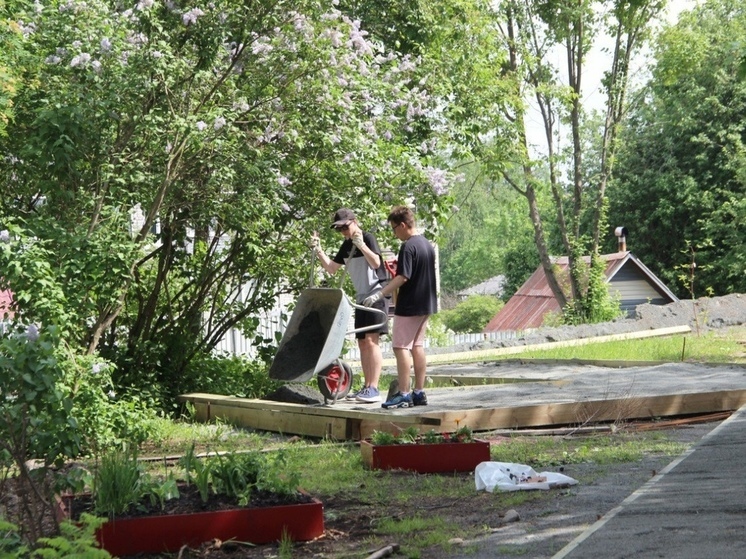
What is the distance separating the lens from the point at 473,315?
2581 inches

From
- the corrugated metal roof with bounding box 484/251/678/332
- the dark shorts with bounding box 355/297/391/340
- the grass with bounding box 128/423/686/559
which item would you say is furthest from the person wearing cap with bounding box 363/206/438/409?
the corrugated metal roof with bounding box 484/251/678/332

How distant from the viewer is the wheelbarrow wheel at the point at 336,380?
388 inches

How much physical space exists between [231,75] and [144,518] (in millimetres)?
5968

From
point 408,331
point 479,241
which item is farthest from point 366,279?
point 479,241

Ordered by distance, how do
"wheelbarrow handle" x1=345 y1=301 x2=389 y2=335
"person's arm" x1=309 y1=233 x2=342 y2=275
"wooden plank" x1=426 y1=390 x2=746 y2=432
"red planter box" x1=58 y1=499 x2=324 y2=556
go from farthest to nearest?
"person's arm" x1=309 y1=233 x2=342 y2=275, "wheelbarrow handle" x1=345 y1=301 x2=389 y2=335, "wooden plank" x1=426 y1=390 x2=746 y2=432, "red planter box" x1=58 y1=499 x2=324 y2=556

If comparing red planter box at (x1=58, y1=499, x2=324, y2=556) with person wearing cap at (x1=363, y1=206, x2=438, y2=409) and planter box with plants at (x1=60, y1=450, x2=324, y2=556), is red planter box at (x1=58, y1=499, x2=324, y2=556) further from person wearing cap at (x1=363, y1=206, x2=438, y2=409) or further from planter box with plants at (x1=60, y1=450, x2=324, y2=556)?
person wearing cap at (x1=363, y1=206, x2=438, y2=409)

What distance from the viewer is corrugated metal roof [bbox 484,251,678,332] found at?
42594 millimetres

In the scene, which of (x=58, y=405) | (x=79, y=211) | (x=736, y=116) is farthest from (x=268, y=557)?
(x=736, y=116)

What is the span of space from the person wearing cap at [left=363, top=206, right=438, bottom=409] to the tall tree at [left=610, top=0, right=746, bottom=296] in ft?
110

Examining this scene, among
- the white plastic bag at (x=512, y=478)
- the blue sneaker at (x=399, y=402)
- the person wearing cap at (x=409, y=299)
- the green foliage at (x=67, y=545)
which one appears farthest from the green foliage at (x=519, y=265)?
the green foliage at (x=67, y=545)

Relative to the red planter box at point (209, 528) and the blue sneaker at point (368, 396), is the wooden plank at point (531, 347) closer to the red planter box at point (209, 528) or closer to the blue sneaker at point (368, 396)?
the blue sneaker at point (368, 396)

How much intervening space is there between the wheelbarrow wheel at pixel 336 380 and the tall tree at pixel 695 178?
33.5 metres

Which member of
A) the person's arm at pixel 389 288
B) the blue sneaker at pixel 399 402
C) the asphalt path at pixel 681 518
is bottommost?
the asphalt path at pixel 681 518

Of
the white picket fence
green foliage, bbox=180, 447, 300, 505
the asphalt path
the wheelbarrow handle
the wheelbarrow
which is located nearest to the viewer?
the asphalt path
